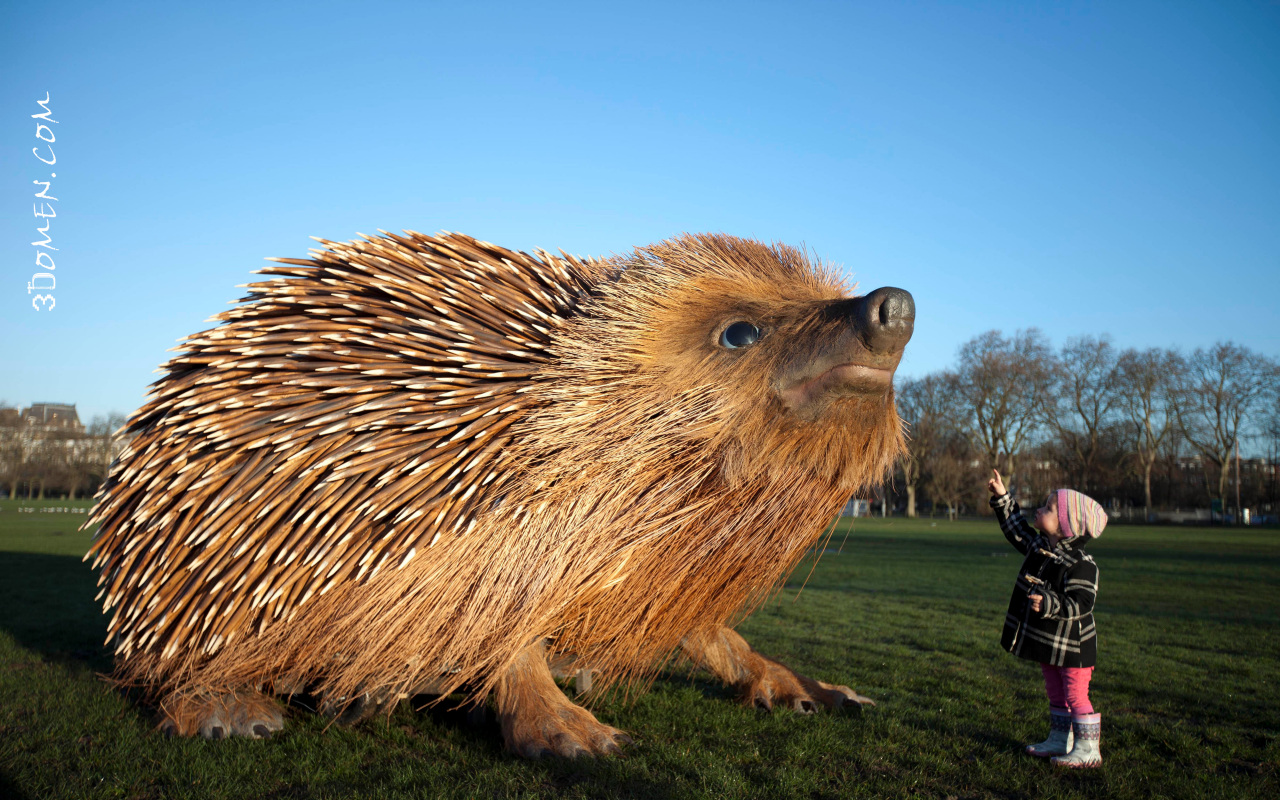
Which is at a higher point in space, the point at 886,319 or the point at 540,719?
the point at 886,319

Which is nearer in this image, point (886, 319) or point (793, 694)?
point (886, 319)

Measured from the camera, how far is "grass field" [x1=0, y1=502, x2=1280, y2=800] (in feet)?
12.5

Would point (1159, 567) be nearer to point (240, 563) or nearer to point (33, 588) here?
point (240, 563)

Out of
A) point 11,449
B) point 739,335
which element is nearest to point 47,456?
point 11,449

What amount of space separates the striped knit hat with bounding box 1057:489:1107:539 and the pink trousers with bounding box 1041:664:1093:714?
2.60 feet

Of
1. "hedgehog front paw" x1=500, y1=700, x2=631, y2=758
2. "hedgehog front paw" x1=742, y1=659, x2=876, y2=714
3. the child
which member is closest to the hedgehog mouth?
the child

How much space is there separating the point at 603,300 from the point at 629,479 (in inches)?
43.8

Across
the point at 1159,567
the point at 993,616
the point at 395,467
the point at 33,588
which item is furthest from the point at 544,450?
the point at 1159,567

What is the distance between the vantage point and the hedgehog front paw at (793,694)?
528cm

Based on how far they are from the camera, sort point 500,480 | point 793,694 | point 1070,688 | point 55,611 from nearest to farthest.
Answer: point 500,480 < point 1070,688 < point 793,694 < point 55,611

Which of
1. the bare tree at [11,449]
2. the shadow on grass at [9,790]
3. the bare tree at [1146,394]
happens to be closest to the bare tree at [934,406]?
the bare tree at [1146,394]

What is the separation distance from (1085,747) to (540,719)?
9.84 feet

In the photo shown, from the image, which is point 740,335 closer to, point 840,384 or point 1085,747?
point 840,384

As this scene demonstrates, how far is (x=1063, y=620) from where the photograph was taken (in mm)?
4426
